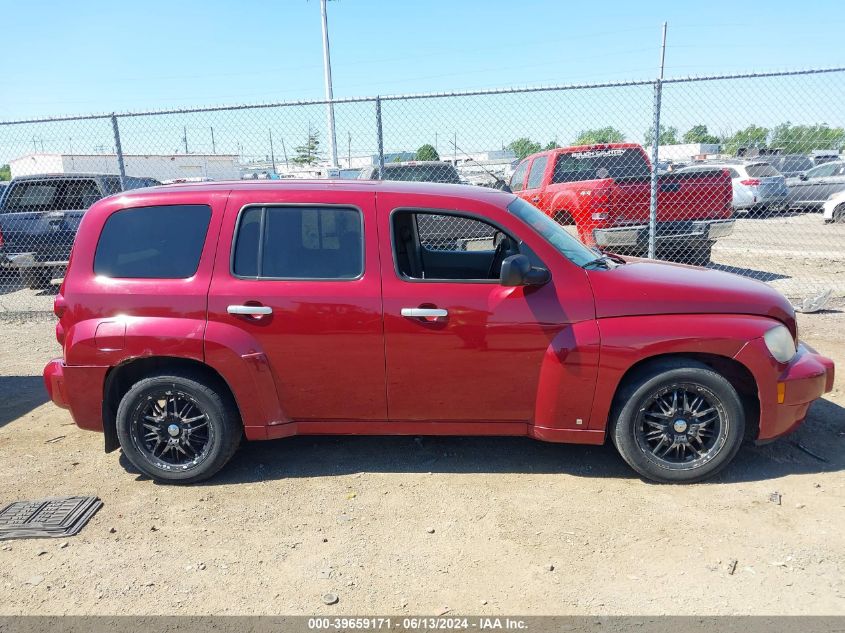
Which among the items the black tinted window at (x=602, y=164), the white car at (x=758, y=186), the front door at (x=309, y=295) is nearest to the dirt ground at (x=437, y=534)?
the front door at (x=309, y=295)

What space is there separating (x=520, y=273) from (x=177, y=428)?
235 centimetres

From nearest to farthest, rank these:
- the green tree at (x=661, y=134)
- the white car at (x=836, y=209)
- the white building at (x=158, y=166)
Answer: the green tree at (x=661, y=134) < the white car at (x=836, y=209) < the white building at (x=158, y=166)

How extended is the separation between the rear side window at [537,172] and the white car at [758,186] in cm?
999

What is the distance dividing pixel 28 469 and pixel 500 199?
3710mm

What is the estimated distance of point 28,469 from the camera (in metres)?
4.41

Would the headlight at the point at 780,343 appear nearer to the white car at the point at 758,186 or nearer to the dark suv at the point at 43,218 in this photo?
the dark suv at the point at 43,218

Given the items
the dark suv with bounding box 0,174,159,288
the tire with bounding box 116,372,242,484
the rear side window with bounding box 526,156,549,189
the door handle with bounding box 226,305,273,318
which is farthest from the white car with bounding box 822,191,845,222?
the tire with bounding box 116,372,242,484

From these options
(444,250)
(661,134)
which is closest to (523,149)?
(661,134)

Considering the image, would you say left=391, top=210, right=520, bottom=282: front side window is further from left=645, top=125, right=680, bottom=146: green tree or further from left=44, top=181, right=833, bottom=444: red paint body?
left=645, top=125, right=680, bottom=146: green tree

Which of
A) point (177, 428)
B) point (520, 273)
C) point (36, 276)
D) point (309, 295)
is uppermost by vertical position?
point (520, 273)

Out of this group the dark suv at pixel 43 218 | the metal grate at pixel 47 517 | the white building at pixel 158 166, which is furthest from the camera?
the white building at pixel 158 166

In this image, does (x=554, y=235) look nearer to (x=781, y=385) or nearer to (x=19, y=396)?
(x=781, y=385)

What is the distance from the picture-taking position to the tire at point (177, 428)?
13.0ft

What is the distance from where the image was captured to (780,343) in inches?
148
